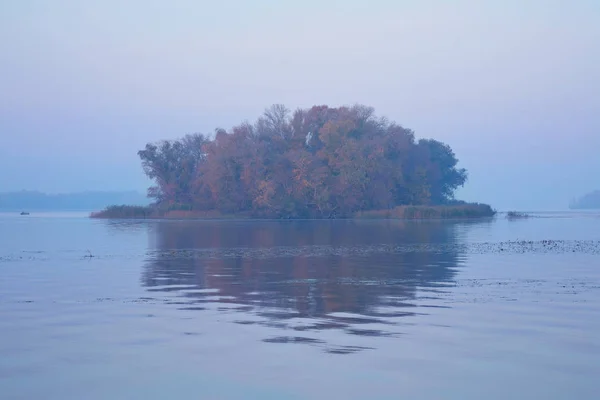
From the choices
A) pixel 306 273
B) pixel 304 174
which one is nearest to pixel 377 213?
pixel 304 174

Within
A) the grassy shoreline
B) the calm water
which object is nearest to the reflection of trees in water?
the calm water

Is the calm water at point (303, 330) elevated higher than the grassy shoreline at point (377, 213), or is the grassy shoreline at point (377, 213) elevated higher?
the grassy shoreline at point (377, 213)

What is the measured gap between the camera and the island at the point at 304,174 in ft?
301

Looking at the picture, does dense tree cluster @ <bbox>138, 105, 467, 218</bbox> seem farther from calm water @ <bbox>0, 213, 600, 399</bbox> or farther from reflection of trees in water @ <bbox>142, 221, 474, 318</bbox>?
calm water @ <bbox>0, 213, 600, 399</bbox>

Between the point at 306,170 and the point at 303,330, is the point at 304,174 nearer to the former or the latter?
the point at 306,170

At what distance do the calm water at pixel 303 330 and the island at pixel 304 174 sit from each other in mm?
63663

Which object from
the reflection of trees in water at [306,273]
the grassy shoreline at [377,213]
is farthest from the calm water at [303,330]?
the grassy shoreline at [377,213]

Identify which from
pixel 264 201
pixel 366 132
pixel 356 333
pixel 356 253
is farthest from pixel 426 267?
pixel 366 132

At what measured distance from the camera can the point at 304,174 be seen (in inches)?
3597

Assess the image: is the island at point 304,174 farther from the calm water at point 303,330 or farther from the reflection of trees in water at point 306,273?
the calm water at point 303,330

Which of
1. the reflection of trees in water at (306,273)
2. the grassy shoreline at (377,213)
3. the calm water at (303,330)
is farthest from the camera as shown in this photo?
the grassy shoreline at (377,213)

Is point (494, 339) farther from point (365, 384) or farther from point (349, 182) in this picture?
point (349, 182)

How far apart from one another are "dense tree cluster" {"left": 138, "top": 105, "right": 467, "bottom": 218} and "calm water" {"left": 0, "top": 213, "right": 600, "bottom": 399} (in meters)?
63.7

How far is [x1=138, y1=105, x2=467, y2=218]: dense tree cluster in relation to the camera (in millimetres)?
92000
